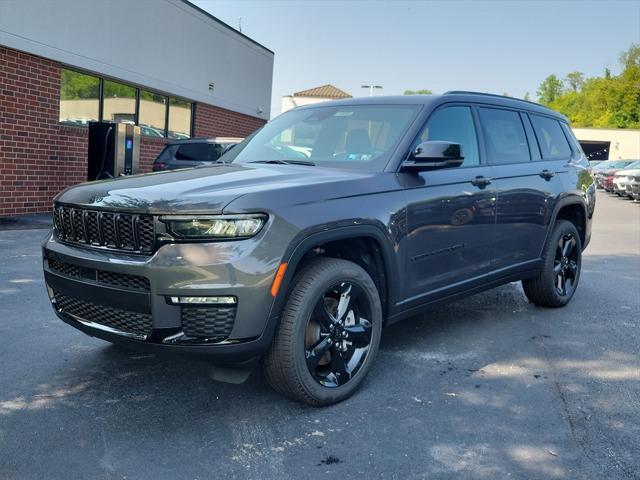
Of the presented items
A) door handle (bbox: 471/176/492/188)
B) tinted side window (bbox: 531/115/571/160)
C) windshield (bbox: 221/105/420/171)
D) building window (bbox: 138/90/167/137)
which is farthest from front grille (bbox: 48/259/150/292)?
building window (bbox: 138/90/167/137)

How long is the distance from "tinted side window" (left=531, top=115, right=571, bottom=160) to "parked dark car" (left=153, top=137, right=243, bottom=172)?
23.8 feet

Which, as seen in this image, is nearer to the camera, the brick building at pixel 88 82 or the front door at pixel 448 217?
the front door at pixel 448 217

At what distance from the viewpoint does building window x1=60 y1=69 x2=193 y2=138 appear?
12656mm

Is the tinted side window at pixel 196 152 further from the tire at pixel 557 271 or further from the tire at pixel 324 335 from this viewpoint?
the tire at pixel 324 335

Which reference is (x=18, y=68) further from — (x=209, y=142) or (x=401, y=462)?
(x=401, y=462)

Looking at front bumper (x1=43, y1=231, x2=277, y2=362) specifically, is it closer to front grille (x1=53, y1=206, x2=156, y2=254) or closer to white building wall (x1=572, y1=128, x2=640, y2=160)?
front grille (x1=53, y1=206, x2=156, y2=254)

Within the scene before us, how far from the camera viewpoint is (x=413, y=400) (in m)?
3.73

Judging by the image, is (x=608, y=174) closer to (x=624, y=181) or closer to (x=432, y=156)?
(x=624, y=181)

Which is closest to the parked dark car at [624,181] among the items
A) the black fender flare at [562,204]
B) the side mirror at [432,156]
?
the black fender flare at [562,204]


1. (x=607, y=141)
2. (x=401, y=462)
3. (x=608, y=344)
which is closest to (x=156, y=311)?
(x=401, y=462)

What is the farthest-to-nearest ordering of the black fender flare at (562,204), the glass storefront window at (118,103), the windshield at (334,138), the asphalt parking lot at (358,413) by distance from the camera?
the glass storefront window at (118,103) → the black fender flare at (562,204) → the windshield at (334,138) → the asphalt parking lot at (358,413)

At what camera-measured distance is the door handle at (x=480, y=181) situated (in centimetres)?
459

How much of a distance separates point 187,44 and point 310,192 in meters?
14.1

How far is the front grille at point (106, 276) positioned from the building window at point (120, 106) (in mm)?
9899
